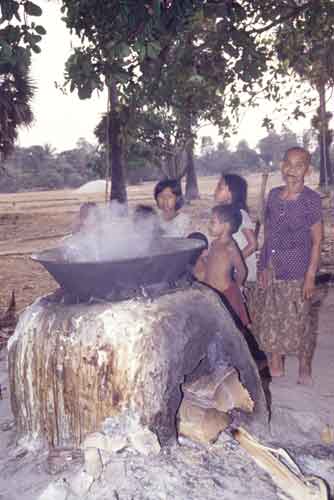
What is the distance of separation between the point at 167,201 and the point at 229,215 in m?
0.65

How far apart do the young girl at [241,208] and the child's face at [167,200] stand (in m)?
0.38

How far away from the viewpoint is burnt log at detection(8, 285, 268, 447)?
241 cm

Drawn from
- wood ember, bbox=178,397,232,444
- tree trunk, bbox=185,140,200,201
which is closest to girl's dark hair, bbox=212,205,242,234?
wood ember, bbox=178,397,232,444

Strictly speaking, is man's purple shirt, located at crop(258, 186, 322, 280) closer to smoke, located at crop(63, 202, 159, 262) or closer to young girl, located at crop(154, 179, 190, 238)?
young girl, located at crop(154, 179, 190, 238)

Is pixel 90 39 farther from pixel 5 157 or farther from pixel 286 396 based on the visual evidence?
pixel 5 157

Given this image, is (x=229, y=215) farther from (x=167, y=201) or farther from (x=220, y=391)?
(x=220, y=391)

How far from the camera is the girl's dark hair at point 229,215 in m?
3.71

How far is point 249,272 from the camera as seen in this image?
4051 millimetres

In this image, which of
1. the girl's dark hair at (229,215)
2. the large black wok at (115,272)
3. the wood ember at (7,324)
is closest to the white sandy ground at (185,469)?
the large black wok at (115,272)

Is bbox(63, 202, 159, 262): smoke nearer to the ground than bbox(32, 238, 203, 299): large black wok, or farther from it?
farther from it

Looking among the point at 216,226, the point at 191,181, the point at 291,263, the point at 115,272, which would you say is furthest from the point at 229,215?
the point at 191,181

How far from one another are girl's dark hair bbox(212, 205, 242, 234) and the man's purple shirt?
0.81 ft

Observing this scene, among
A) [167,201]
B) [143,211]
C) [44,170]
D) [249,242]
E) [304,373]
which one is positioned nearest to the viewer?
[143,211]

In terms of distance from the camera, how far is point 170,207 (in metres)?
4.17
